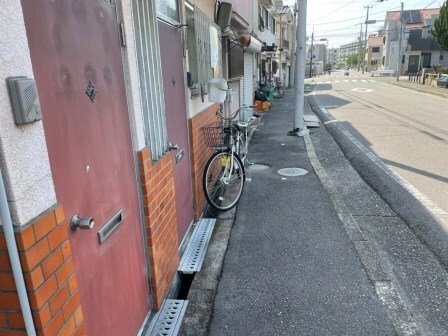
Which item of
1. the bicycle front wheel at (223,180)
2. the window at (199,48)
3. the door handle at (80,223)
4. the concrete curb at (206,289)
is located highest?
the window at (199,48)

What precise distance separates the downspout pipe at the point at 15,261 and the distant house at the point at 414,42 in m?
58.1

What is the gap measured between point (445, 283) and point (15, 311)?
344 centimetres

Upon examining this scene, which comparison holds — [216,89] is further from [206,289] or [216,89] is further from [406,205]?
[406,205]

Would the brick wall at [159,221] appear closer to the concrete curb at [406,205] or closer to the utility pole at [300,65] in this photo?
the concrete curb at [406,205]

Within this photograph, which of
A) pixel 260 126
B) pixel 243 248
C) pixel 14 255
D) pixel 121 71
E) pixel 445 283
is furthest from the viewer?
pixel 260 126

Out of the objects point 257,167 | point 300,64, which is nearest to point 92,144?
point 257,167

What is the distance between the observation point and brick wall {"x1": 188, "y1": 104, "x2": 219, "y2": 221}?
4.27 meters

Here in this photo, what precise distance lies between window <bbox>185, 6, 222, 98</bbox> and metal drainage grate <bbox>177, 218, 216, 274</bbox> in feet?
5.45

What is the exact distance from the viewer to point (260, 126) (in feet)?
40.3

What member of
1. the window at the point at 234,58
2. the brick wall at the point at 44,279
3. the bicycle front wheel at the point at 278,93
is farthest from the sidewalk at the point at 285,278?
the bicycle front wheel at the point at 278,93

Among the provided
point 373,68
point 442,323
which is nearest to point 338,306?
point 442,323

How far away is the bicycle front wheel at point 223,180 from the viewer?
480cm

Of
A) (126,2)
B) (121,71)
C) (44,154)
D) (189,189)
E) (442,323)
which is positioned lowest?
(442,323)

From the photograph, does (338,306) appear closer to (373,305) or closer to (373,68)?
(373,305)
